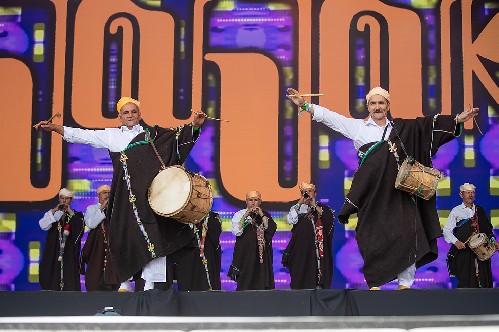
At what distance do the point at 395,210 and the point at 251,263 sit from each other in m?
2.63

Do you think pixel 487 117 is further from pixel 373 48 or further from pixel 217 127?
pixel 217 127

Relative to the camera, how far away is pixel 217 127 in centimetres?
746

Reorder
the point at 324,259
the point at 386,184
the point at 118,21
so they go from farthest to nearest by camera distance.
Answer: the point at 118,21 → the point at 324,259 → the point at 386,184

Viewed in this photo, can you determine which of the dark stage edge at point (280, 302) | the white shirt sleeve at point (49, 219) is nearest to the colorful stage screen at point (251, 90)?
the white shirt sleeve at point (49, 219)

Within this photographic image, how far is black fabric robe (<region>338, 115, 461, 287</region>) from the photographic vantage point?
182 inches

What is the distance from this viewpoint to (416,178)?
14.6 feet

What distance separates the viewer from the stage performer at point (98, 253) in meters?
7.02

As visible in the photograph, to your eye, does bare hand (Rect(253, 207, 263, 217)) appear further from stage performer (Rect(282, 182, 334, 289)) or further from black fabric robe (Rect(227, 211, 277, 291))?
stage performer (Rect(282, 182, 334, 289))

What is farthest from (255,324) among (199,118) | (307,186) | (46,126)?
(307,186)

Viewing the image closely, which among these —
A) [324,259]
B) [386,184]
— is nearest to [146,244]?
[386,184]

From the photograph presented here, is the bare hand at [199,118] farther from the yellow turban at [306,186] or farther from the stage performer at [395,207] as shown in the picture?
the yellow turban at [306,186]

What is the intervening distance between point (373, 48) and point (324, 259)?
194cm

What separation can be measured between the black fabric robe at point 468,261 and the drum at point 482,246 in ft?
0.53

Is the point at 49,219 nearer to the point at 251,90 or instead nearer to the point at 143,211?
the point at 251,90
